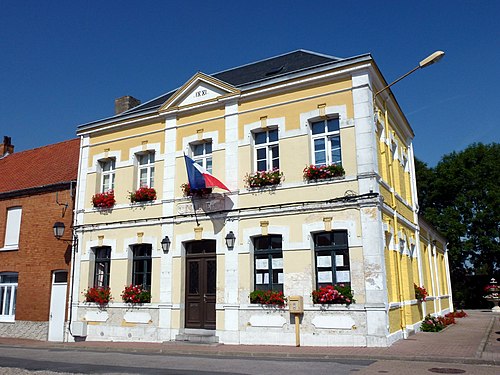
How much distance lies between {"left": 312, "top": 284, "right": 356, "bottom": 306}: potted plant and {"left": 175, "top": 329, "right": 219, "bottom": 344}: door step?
3258 millimetres

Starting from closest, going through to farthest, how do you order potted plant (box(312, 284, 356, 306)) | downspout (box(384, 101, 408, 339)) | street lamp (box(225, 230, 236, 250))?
potted plant (box(312, 284, 356, 306)) < downspout (box(384, 101, 408, 339)) < street lamp (box(225, 230, 236, 250))

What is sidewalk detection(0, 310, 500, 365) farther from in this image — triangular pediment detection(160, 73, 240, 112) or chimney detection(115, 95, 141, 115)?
chimney detection(115, 95, 141, 115)

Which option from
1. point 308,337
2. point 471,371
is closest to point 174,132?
point 308,337

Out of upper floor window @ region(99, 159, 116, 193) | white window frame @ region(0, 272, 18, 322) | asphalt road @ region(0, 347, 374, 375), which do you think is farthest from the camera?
white window frame @ region(0, 272, 18, 322)

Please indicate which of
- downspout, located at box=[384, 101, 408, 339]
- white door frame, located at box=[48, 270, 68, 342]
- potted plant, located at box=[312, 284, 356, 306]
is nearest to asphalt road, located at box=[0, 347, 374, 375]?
potted plant, located at box=[312, 284, 356, 306]

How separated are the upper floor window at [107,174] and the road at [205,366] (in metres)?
6.59

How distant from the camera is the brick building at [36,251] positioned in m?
16.5

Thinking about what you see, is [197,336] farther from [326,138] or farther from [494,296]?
[494,296]

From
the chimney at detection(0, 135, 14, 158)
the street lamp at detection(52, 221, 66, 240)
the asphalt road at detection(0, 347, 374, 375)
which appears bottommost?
the asphalt road at detection(0, 347, 374, 375)

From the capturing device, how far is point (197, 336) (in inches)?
527

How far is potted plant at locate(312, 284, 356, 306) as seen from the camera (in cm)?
1159

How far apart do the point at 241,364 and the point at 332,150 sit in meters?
6.19

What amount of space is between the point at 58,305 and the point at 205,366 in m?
9.16

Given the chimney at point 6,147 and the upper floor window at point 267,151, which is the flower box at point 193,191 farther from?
the chimney at point 6,147
